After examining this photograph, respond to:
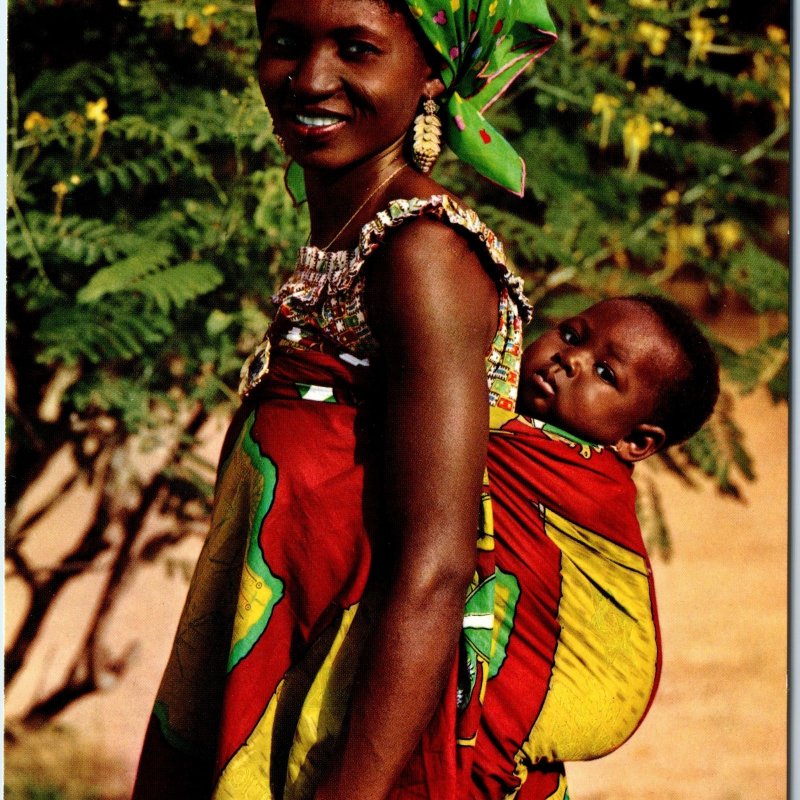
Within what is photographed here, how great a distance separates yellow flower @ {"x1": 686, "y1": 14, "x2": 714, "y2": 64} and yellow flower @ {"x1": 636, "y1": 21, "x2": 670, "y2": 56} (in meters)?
0.10

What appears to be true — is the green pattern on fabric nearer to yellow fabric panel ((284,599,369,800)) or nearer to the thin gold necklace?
yellow fabric panel ((284,599,369,800))

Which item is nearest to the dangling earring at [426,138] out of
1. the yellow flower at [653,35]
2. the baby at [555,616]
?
the baby at [555,616]

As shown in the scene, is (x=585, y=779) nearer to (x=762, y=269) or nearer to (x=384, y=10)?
(x=762, y=269)

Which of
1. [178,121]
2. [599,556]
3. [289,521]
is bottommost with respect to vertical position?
[599,556]

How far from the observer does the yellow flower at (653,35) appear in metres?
4.04

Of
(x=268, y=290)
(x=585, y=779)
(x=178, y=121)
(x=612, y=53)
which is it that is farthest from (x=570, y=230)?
(x=585, y=779)

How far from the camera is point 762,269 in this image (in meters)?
4.29

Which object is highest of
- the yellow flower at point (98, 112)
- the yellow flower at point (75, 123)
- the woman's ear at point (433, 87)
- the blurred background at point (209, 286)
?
the woman's ear at point (433, 87)

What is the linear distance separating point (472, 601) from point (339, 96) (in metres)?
0.61

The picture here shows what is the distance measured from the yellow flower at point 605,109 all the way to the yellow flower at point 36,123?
1.95 metres

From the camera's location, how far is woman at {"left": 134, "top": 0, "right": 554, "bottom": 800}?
1122 mm

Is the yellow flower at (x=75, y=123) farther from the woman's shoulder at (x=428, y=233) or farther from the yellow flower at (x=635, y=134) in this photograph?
the woman's shoulder at (x=428, y=233)

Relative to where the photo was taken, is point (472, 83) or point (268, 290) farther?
point (268, 290)

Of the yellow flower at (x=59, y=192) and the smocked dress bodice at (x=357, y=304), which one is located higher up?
the smocked dress bodice at (x=357, y=304)
